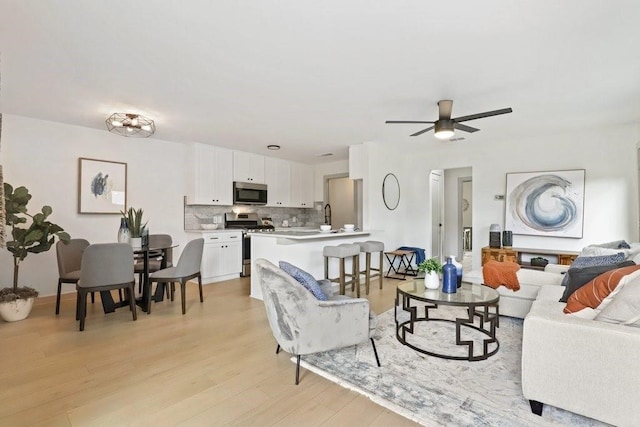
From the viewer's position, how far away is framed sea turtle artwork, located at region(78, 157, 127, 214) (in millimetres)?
4500

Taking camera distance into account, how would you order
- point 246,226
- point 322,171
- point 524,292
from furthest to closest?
point 322,171 → point 246,226 → point 524,292

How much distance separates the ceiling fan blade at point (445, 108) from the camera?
10.8 feet

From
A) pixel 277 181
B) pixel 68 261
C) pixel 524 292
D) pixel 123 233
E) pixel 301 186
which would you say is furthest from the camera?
pixel 301 186

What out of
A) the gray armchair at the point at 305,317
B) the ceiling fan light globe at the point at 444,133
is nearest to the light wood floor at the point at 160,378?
the gray armchair at the point at 305,317

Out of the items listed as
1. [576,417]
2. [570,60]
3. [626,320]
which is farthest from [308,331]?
[570,60]

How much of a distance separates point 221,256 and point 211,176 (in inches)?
57.4

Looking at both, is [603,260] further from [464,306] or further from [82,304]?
[82,304]

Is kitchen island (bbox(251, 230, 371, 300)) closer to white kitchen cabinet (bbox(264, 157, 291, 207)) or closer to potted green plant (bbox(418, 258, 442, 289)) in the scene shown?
potted green plant (bbox(418, 258, 442, 289))

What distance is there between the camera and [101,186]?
4.66m

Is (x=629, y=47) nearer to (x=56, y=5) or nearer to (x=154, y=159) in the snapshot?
(x=56, y=5)

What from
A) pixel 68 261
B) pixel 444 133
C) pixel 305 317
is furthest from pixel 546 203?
pixel 68 261

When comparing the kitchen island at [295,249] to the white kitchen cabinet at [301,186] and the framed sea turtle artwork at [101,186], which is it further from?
the white kitchen cabinet at [301,186]

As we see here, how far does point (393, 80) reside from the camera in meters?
2.92

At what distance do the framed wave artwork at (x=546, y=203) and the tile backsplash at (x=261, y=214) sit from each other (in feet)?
13.1
